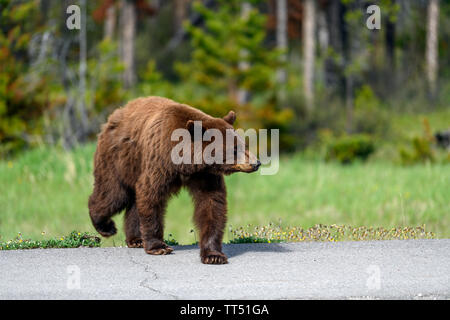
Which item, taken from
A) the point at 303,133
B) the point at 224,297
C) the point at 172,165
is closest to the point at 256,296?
the point at 224,297

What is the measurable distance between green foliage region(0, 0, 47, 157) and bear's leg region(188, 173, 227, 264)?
10.4 m

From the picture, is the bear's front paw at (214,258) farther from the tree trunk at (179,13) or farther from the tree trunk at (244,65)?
the tree trunk at (179,13)

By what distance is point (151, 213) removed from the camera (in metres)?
6.74

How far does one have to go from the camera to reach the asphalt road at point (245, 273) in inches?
215

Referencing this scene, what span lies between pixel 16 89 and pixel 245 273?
11.7m

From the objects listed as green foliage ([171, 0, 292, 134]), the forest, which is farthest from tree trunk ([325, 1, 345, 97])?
green foliage ([171, 0, 292, 134])

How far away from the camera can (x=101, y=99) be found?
57.2ft

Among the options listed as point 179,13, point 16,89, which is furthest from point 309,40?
point 179,13

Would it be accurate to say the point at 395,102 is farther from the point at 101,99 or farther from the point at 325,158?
the point at 101,99

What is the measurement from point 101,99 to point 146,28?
21348 millimetres

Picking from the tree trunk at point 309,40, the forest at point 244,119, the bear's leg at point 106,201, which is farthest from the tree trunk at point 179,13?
the bear's leg at point 106,201

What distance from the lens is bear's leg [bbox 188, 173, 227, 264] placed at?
653 cm

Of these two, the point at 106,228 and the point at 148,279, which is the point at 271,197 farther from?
the point at 148,279

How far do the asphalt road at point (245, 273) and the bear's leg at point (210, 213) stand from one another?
6.2 inches
